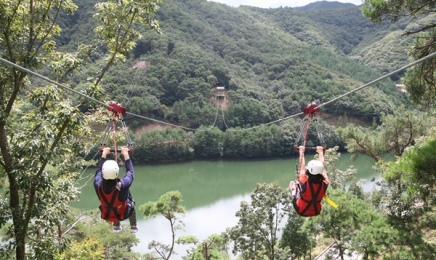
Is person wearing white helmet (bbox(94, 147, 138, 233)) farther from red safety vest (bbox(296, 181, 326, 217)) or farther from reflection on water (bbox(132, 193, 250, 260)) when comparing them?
reflection on water (bbox(132, 193, 250, 260))

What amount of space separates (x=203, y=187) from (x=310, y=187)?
1531 cm

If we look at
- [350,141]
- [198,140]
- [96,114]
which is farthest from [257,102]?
[96,114]

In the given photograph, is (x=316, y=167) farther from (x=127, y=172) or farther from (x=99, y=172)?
(x=99, y=172)

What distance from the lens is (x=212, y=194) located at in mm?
16297

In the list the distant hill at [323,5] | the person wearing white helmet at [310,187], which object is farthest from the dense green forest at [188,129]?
the distant hill at [323,5]

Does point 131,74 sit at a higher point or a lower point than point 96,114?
higher

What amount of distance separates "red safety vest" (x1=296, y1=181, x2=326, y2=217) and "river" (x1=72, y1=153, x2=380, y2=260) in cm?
788

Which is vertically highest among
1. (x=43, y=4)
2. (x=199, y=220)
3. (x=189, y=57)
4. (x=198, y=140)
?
(x=189, y=57)

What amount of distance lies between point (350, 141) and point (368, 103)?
20014 mm

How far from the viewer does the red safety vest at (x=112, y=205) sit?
2275 millimetres

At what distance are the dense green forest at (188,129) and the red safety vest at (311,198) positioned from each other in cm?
74

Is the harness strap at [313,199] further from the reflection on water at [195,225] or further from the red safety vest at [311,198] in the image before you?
the reflection on water at [195,225]

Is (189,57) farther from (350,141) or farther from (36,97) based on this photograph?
(36,97)

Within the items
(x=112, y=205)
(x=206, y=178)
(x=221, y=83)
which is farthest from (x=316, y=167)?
(x=221, y=83)
